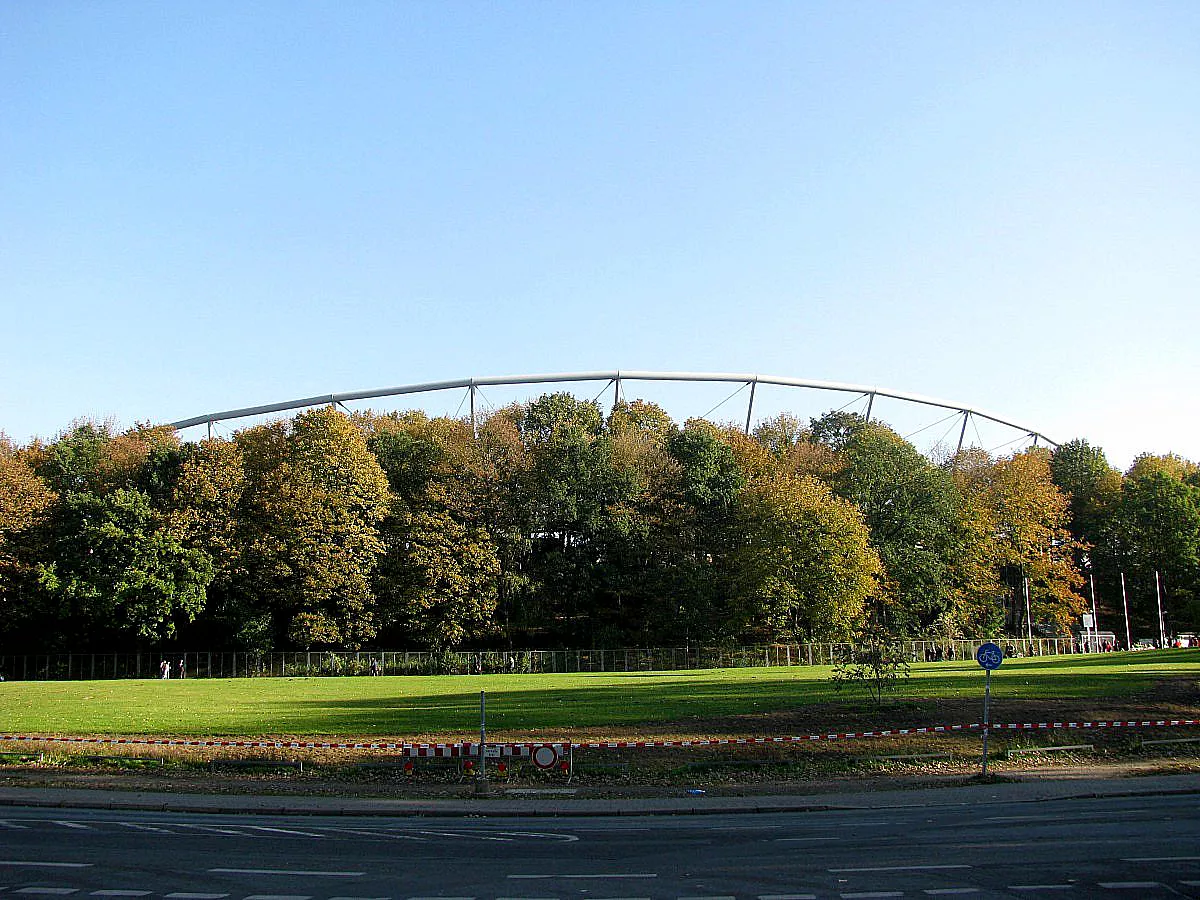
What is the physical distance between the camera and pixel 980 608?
96125 millimetres

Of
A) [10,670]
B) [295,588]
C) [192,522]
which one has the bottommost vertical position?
[10,670]

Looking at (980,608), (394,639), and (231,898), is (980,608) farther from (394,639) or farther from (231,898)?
(231,898)

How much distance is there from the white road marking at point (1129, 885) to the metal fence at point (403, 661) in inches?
2686

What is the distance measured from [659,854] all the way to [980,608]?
287 feet

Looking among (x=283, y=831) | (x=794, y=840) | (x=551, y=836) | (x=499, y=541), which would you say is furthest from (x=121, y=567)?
(x=794, y=840)

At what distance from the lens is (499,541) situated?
282 feet

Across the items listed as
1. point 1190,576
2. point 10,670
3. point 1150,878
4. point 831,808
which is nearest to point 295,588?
point 10,670

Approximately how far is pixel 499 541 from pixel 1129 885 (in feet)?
244

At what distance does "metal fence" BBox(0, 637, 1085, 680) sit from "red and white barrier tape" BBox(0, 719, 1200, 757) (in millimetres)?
49264

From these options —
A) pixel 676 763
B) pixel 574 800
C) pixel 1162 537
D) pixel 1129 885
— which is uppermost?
pixel 1162 537

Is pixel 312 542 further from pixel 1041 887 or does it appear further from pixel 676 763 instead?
pixel 1041 887

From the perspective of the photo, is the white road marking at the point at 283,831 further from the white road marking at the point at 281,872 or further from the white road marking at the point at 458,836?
the white road marking at the point at 281,872

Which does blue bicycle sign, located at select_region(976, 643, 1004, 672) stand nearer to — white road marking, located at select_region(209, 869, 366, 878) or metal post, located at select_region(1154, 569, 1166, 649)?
white road marking, located at select_region(209, 869, 366, 878)

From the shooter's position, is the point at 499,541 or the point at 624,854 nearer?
the point at 624,854
